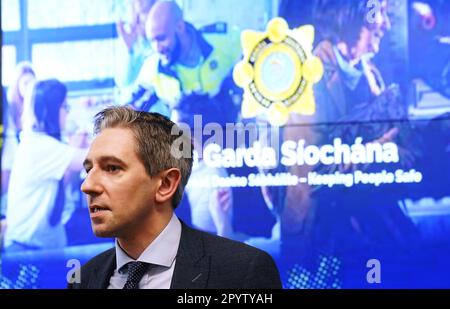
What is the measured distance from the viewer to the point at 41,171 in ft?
10.7

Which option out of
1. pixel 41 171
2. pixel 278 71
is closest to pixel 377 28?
pixel 278 71

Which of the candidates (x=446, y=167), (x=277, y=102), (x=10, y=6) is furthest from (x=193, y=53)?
(x=446, y=167)

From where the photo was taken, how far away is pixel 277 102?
312 centimetres

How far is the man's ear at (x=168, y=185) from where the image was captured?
1.54 meters

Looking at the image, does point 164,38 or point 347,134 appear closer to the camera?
point 347,134

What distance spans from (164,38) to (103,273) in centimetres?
185

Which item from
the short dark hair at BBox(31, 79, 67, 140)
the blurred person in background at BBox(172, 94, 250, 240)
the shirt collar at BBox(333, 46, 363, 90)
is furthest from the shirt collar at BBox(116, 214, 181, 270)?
the short dark hair at BBox(31, 79, 67, 140)

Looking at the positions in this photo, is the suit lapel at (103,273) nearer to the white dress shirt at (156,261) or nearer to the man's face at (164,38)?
the white dress shirt at (156,261)

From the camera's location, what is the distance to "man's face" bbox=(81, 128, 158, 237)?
146 cm

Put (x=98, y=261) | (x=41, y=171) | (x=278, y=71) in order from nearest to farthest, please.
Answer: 1. (x=98, y=261)
2. (x=278, y=71)
3. (x=41, y=171)

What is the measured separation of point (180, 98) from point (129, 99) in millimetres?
243

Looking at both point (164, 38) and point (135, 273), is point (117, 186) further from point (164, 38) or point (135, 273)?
point (164, 38)

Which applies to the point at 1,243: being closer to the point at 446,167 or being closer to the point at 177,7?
the point at 177,7

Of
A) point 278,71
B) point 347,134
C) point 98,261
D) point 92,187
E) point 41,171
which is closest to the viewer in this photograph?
point 92,187
